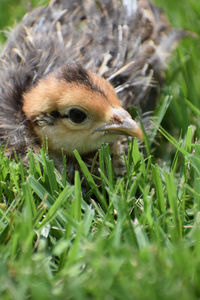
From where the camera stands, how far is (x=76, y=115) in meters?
2.50

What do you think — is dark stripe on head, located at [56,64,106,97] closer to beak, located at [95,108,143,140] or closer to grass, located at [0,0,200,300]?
beak, located at [95,108,143,140]

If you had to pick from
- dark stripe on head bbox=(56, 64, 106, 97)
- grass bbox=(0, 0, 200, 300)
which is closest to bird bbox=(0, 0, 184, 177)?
dark stripe on head bbox=(56, 64, 106, 97)

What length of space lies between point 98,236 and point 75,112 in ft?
2.53

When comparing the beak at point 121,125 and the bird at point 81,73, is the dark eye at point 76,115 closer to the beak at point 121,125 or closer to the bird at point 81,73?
the bird at point 81,73

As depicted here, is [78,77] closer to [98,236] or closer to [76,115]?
[76,115]

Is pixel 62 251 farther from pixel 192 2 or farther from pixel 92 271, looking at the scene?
pixel 192 2

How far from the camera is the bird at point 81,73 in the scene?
2525mm

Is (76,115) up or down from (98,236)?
up

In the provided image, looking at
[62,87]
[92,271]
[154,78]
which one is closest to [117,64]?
[154,78]

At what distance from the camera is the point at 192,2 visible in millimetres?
4543

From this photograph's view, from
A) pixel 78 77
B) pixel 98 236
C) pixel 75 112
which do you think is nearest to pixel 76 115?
pixel 75 112

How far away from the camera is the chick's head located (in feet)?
8.11

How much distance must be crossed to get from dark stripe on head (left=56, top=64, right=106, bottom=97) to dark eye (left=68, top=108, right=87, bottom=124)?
131 millimetres

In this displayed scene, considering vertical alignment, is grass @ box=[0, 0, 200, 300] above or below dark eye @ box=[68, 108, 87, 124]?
below
